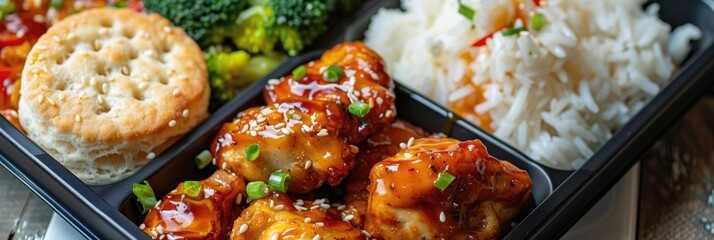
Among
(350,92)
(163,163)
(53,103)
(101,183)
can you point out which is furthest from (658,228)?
(53,103)

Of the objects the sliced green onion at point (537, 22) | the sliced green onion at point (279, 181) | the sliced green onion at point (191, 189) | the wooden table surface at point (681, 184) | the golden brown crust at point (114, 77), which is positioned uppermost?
the sliced green onion at point (537, 22)

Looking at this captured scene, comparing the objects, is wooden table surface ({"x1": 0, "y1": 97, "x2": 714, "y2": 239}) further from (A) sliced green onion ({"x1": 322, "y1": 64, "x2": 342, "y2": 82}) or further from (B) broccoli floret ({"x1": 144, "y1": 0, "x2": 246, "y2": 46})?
(A) sliced green onion ({"x1": 322, "y1": 64, "x2": 342, "y2": 82})

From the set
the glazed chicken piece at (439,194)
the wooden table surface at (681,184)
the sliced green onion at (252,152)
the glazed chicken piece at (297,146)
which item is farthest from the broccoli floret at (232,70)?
the wooden table surface at (681,184)

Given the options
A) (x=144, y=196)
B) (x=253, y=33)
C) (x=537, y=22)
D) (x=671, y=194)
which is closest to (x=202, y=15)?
(x=253, y=33)

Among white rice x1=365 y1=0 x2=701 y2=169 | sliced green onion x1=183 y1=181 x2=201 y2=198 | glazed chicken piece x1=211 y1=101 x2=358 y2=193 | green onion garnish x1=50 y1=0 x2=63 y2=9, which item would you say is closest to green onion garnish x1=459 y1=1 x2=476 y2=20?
white rice x1=365 y1=0 x2=701 y2=169

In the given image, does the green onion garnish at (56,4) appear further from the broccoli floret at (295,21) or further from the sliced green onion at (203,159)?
the sliced green onion at (203,159)

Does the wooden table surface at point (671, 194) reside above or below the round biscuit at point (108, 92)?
below
